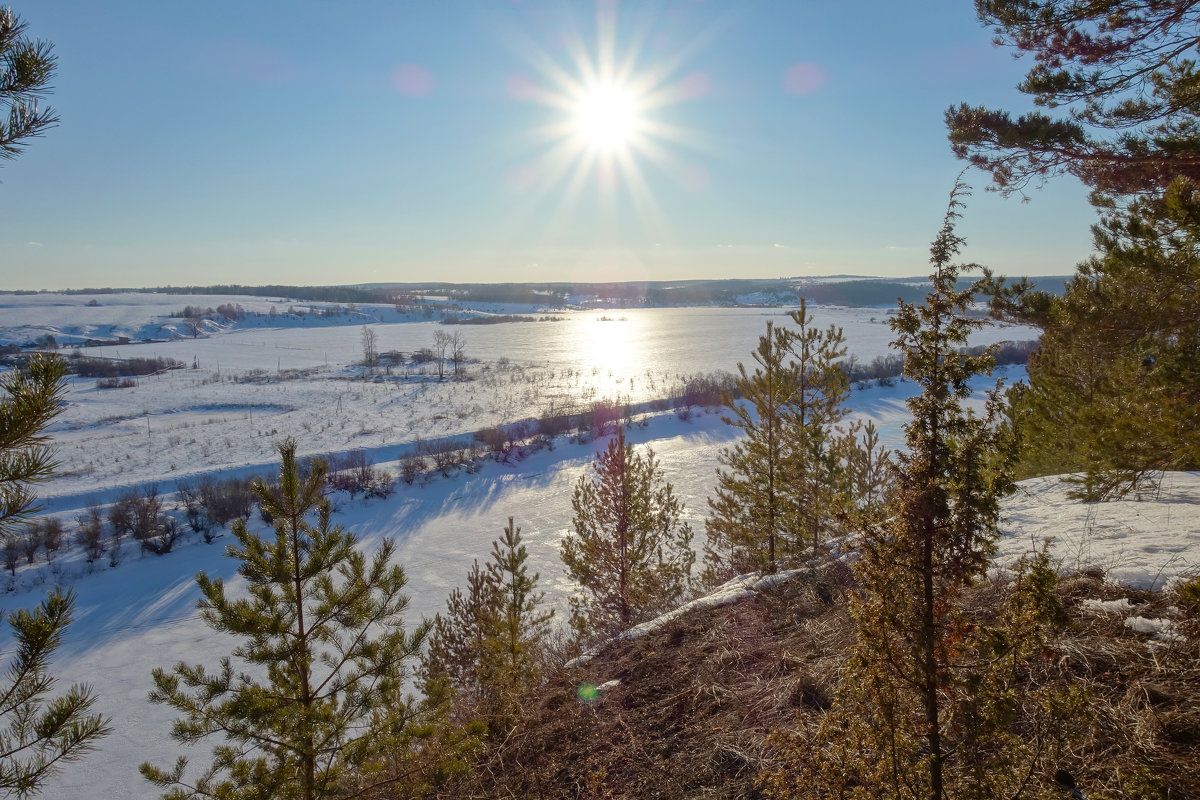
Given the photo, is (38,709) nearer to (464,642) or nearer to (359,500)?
(464,642)


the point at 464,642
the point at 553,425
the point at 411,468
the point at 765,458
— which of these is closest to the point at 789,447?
the point at 765,458

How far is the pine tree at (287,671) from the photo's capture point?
12.4 feet

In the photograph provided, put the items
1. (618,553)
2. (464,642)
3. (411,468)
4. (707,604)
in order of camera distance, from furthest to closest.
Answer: (411,468) < (618,553) < (464,642) < (707,604)

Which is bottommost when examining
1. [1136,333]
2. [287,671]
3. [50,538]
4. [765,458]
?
[50,538]

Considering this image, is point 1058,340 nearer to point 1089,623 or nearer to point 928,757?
point 1089,623

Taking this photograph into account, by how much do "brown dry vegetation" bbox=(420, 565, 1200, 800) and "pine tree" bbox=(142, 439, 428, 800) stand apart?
1029 mm

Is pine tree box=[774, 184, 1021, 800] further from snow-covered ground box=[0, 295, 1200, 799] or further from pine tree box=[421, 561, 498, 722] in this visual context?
pine tree box=[421, 561, 498, 722]

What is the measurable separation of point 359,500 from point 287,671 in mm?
18931

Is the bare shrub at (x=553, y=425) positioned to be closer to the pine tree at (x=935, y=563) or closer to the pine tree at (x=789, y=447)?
the pine tree at (x=789, y=447)

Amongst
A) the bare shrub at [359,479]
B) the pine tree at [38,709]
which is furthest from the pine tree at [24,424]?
the bare shrub at [359,479]

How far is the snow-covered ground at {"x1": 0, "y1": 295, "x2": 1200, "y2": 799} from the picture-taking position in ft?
24.9

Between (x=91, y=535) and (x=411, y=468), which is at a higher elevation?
(x=411, y=468)

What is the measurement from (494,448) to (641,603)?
17551 millimetres

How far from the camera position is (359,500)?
21.7 metres
